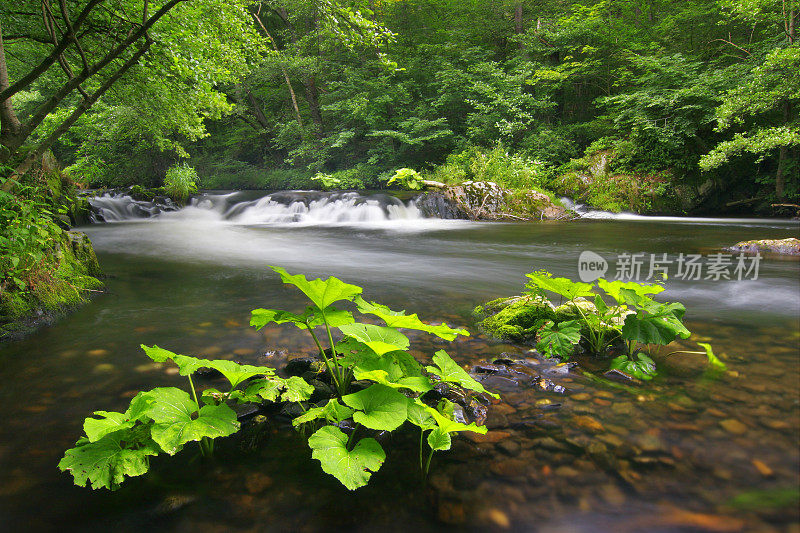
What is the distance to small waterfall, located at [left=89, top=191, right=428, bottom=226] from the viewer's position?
1258 cm

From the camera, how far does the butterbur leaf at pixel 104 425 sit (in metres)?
1.34

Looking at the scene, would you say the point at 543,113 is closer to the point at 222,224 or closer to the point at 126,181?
the point at 222,224

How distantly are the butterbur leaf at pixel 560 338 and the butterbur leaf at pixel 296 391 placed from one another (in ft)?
5.07

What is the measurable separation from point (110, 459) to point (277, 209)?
12.7m

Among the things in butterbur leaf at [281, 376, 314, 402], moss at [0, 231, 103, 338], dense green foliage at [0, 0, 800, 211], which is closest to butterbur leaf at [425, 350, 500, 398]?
butterbur leaf at [281, 376, 314, 402]

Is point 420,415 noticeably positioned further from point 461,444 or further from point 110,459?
point 110,459

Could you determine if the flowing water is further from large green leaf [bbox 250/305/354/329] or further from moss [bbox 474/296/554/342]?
large green leaf [bbox 250/305/354/329]

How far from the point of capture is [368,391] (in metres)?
1.60

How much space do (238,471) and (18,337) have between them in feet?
9.05

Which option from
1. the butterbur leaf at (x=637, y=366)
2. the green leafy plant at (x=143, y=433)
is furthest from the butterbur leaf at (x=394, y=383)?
the butterbur leaf at (x=637, y=366)

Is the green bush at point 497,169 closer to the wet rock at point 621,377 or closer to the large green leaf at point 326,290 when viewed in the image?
the wet rock at point 621,377

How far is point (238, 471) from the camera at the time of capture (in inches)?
64.4

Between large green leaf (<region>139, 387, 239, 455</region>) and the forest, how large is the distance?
0.04ft

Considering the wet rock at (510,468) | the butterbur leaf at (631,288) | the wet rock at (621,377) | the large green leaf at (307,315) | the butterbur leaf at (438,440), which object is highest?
the butterbur leaf at (631,288)
